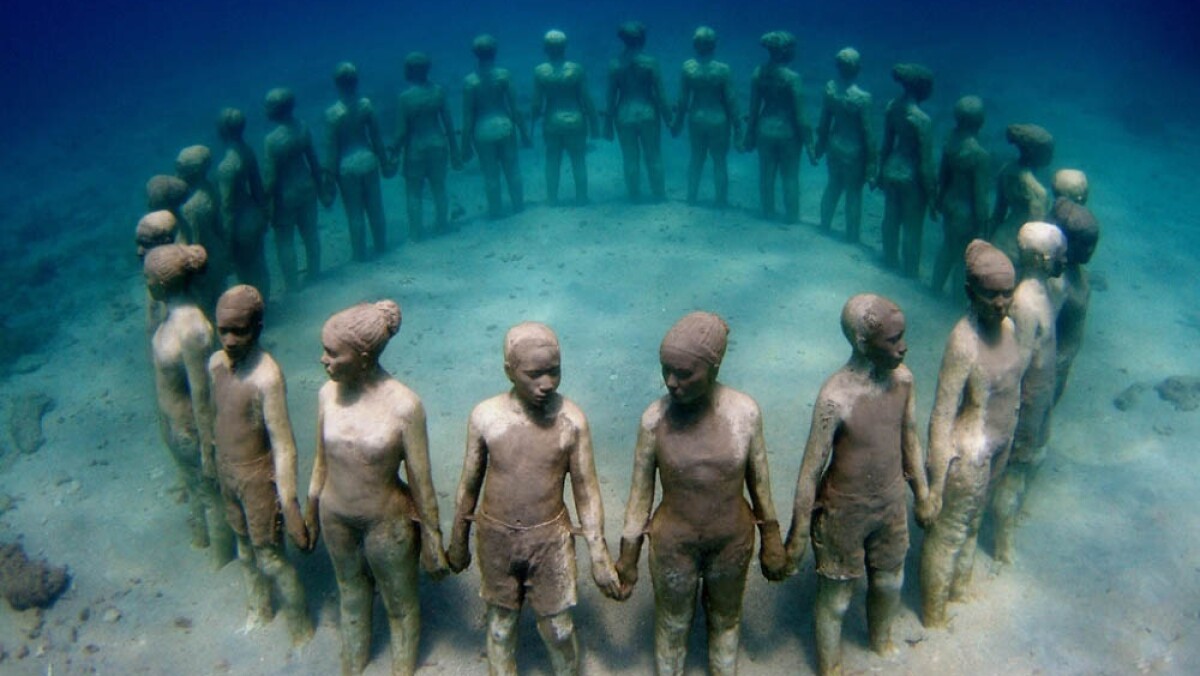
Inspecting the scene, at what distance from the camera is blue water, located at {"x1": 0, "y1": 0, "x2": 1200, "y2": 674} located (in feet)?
14.8

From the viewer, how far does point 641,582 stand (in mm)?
4672

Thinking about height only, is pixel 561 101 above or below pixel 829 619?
above

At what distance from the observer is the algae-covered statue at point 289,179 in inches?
343

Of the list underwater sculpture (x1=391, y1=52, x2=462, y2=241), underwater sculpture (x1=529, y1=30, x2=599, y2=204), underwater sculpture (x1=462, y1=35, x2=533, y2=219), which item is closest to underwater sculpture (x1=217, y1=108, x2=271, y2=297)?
underwater sculpture (x1=391, y1=52, x2=462, y2=241)

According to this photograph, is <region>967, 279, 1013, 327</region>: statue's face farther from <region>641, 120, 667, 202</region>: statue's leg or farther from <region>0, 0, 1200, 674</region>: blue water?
<region>641, 120, 667, 202</region>: statue's leg

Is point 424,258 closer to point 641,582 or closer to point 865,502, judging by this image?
point 641,582

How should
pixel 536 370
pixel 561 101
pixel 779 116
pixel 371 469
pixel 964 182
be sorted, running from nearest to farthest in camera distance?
1. pixel 536 370
2. pixel 371 469
3. pixel 964 182
4. pixel 779 116
5. pixel 561 101

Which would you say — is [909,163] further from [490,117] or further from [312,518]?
[312,518]

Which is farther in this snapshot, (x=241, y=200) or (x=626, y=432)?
(x=241, y=200)

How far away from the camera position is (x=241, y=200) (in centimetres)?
823

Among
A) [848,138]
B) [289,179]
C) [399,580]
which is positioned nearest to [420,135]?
[289,179]

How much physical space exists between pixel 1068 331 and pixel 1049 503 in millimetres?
1333

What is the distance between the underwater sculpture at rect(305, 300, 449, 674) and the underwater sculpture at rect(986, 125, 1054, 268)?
17.6ft

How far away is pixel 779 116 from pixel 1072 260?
5.42 metres
